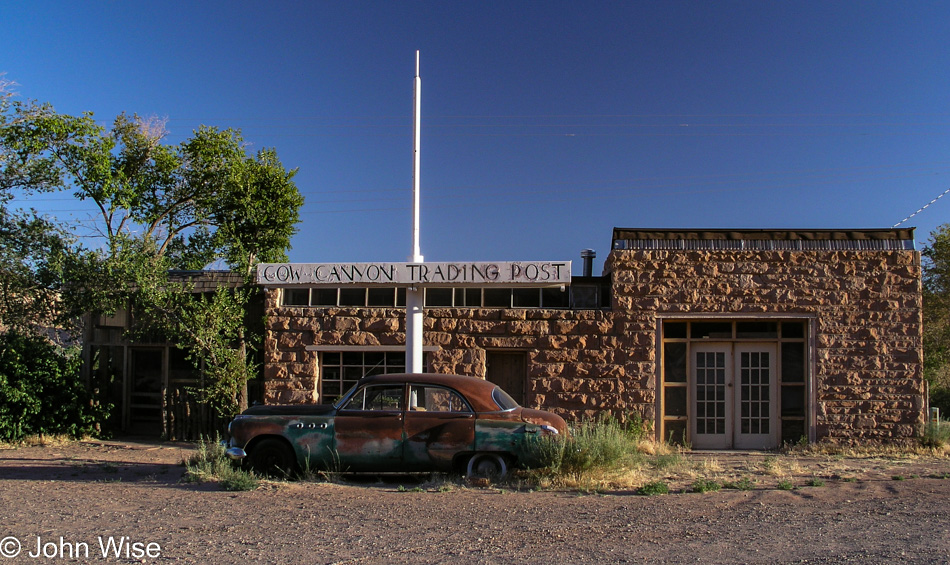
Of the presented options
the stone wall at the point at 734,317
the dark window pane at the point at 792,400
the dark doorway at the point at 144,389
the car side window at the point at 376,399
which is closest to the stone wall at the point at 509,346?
the stone wall at the point at 734,317

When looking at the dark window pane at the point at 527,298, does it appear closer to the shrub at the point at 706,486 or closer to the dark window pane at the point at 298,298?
the dark window pane at the point at 298,298

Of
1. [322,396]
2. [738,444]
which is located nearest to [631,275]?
[738,444]

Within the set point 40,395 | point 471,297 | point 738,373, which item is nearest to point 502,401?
point 471,297

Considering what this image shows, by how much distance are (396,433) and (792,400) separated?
792 centimetres

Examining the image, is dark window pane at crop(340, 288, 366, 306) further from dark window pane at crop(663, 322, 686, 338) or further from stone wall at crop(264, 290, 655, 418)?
dark window pane at crop(663, 322, 686, 338)

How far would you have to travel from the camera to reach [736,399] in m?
14.6

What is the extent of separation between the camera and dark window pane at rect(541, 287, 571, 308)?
49.1 feet

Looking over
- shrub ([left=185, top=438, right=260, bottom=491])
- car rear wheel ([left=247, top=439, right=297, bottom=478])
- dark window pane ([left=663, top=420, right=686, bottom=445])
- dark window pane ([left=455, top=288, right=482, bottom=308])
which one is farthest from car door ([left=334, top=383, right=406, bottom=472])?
dark window pane ([left=663, top=420, right=686, bottom=445])

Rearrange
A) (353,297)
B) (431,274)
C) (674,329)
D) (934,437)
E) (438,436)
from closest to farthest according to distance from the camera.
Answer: (438,436) < (431,274) < (934,437) < (674,329) < (353,297)

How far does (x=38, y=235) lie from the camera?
16031 millimetres

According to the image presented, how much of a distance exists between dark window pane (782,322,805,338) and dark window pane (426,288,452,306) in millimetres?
6024

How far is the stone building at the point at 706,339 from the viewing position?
14.1 metres

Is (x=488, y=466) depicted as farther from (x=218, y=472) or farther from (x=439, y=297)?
(x=439, y=297)

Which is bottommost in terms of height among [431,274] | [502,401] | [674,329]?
[502,401]
